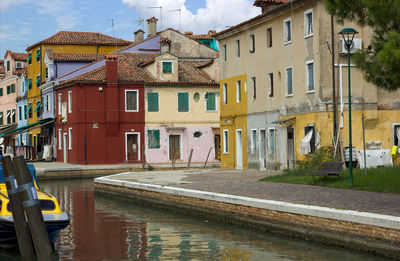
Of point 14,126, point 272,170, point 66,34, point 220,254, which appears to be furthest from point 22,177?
point 14,126

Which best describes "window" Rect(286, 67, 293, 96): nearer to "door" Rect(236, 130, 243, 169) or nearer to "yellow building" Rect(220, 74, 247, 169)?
"yellow building" Rect(220, 74, 247, 169)

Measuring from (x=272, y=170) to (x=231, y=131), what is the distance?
18.1 ft

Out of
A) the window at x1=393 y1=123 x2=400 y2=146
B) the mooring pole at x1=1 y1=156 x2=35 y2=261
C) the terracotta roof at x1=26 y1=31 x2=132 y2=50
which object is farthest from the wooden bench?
the terracotta roof at x1=26 y1=31 x2=132 y2=50

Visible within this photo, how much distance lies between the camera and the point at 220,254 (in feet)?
49.8

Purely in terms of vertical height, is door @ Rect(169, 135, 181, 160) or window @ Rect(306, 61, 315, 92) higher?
window @ Rect(306, 61, 315, 92)

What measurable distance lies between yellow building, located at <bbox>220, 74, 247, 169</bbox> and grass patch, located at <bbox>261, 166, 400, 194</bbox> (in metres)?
10.3

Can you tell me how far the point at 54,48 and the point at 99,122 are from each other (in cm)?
1363

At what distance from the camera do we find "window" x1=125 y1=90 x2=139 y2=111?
47031 mm

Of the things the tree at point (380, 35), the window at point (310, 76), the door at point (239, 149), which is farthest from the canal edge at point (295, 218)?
the door at point (239, 149)

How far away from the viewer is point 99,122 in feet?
152

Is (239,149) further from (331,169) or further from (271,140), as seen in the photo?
(331,169)

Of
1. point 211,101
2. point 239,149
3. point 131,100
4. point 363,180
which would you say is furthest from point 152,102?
point 363,180

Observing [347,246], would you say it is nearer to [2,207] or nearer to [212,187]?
[2,207]

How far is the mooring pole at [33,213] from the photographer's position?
8289mm
